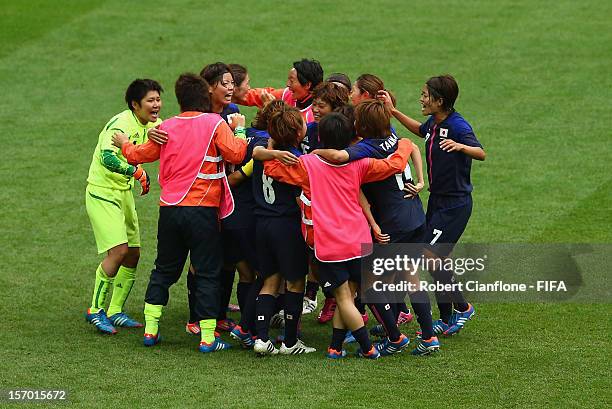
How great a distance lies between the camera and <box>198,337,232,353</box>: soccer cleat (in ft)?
28.2

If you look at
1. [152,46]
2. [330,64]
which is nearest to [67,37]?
[152,46]

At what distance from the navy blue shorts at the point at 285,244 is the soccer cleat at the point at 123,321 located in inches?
56.2

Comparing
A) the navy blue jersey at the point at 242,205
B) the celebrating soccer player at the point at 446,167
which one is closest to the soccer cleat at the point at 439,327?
the celebrating soccer player at the point at 446,167

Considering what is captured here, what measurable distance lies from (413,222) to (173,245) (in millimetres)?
1787

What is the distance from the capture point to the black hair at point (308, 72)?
9477mm

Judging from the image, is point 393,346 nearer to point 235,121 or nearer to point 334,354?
point 334,354

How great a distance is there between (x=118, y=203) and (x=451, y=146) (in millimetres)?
2664

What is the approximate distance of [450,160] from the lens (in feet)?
28.8

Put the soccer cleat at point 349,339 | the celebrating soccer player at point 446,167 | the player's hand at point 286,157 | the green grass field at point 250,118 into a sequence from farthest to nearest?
the soccer cleat at point 349,339 < the celebrating soccer player at point 446,167 < the player's hand at point 286,157 < the green grass field at point 250,118

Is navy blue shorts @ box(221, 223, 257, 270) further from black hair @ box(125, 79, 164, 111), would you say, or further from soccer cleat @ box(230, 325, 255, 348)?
black hair @ box(125, 79, 164, 111)

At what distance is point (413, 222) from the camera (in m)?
8.57

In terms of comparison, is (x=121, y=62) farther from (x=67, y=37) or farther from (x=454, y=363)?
(x=454, y=363)

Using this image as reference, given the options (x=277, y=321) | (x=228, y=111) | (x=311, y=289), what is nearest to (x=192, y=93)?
(x=228, y=111)

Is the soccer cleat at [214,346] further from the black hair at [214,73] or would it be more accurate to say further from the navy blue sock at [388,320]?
the black hair at [214,73]
